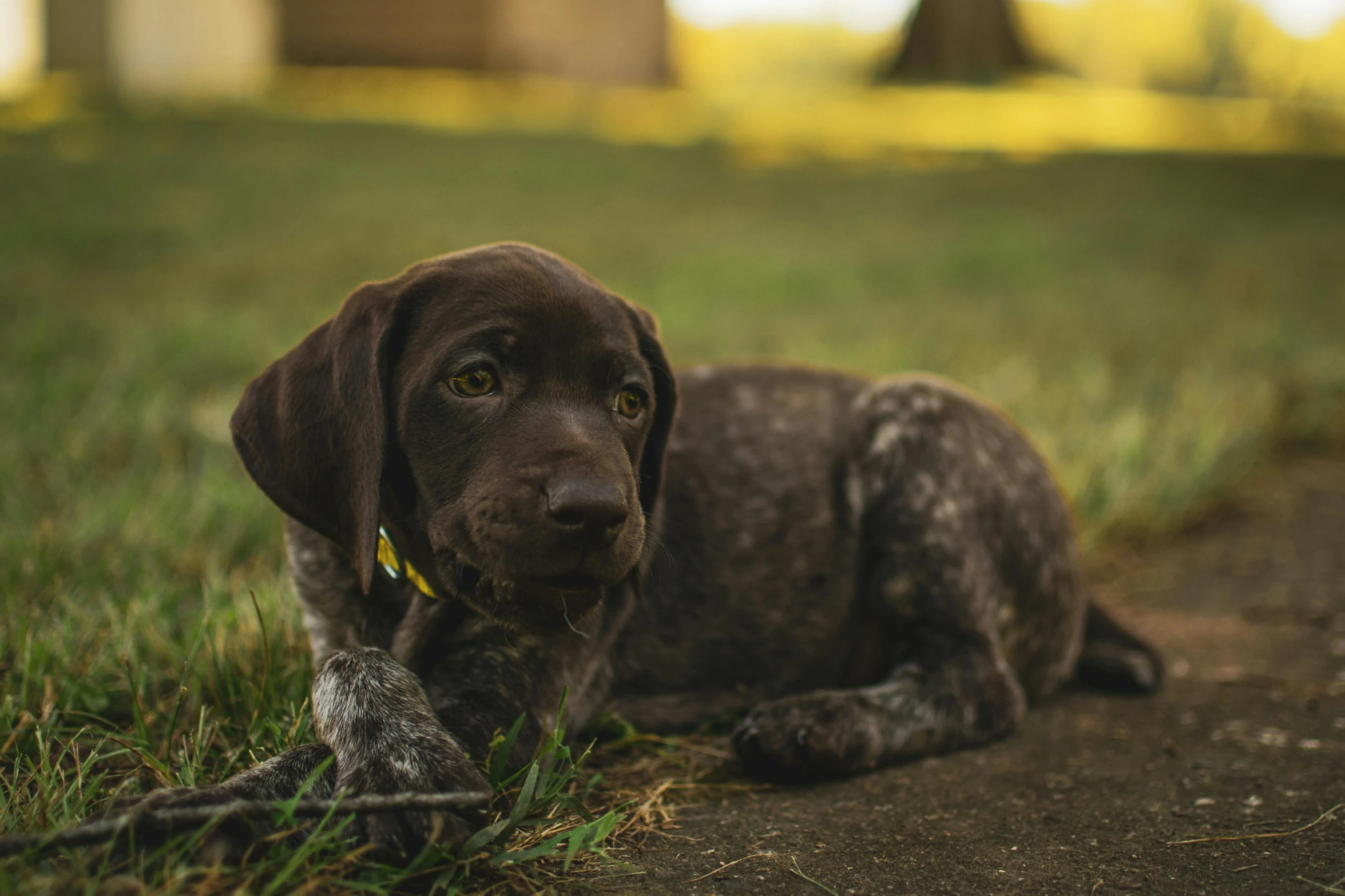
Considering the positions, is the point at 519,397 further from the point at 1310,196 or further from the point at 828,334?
the point at 1310,196

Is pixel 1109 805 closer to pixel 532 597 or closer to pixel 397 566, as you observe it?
pixel 532 597

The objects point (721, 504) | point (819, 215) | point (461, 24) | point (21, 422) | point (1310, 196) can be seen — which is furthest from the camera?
point (461, 24)

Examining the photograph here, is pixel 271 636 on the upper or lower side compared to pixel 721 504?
lower

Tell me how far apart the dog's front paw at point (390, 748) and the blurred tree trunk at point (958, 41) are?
27280mm

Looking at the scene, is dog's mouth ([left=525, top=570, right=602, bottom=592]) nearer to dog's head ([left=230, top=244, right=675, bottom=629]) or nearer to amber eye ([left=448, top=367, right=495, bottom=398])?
dog's head ([left=230, top=244, right=675, bottom=629])

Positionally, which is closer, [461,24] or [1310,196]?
Answer: [1310,196]

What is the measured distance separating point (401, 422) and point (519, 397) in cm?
30

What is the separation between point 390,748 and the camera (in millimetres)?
2381

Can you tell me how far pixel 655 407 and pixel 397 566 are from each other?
33.1 inches

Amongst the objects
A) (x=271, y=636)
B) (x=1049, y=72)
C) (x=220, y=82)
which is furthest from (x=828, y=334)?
(x=1049, y=72)

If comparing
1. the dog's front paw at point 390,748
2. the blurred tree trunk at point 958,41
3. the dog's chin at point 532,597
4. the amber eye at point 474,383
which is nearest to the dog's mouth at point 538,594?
the dog's chin at point 532,597

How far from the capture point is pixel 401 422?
280cm

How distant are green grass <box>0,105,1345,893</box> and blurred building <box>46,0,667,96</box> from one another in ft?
15.9

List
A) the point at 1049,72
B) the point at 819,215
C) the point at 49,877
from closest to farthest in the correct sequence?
the point at 49,877 → the point at 819,215 → the point at 1049,72
